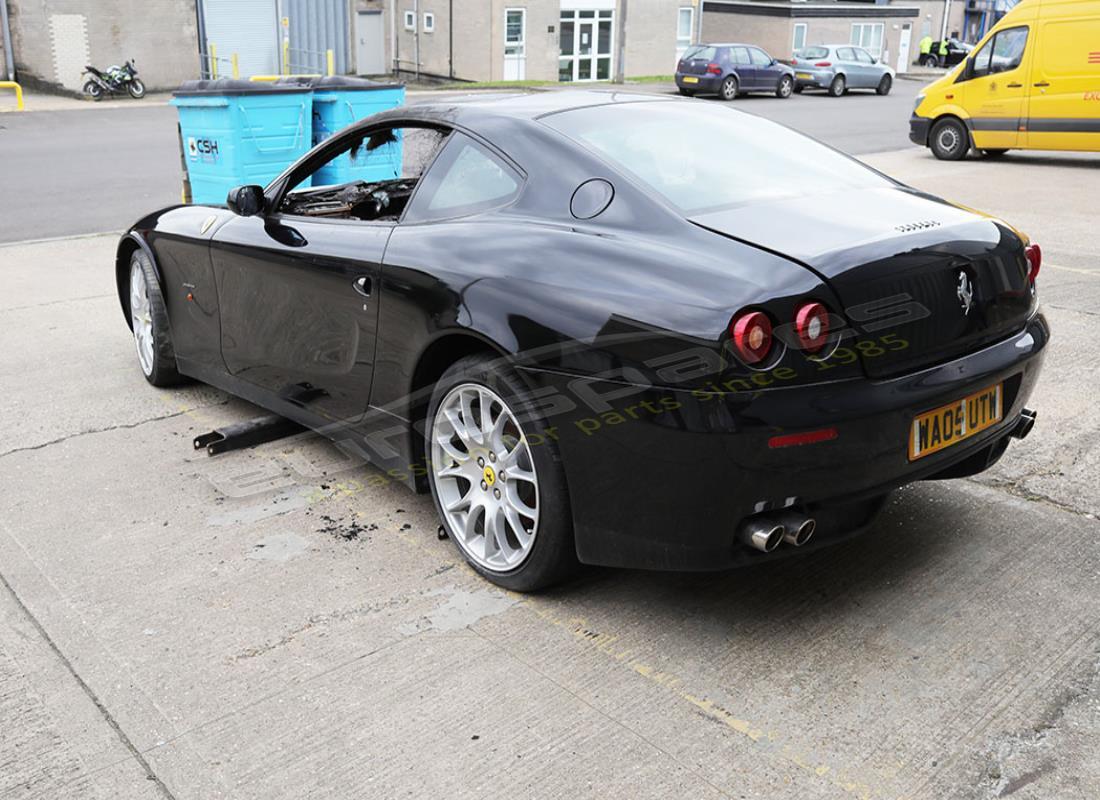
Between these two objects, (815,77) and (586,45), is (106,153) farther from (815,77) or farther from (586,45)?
(586,45)

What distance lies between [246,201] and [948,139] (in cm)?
1427

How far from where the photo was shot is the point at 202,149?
8.92m

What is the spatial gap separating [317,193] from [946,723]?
338 centimetres

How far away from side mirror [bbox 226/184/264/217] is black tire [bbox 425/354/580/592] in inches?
59.5

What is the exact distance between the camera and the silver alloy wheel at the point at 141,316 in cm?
567

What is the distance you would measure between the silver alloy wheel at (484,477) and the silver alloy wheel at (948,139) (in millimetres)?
14743

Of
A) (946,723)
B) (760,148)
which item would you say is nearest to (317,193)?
(760,148)

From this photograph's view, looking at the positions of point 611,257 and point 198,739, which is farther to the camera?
point 611,257

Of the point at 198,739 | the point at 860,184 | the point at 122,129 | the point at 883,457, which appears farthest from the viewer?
the point at 122,129

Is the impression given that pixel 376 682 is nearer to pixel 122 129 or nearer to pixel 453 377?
pixel 453 377

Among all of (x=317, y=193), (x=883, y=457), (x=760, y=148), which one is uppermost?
(x=760, y=148)

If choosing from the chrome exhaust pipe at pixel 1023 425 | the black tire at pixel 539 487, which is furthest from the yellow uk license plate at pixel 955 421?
the black tire at pixel 539 487

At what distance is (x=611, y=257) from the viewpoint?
130 inches

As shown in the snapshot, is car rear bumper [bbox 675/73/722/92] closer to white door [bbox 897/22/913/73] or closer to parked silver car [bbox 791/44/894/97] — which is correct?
parked silver car [bbox 791/44/894/97]
